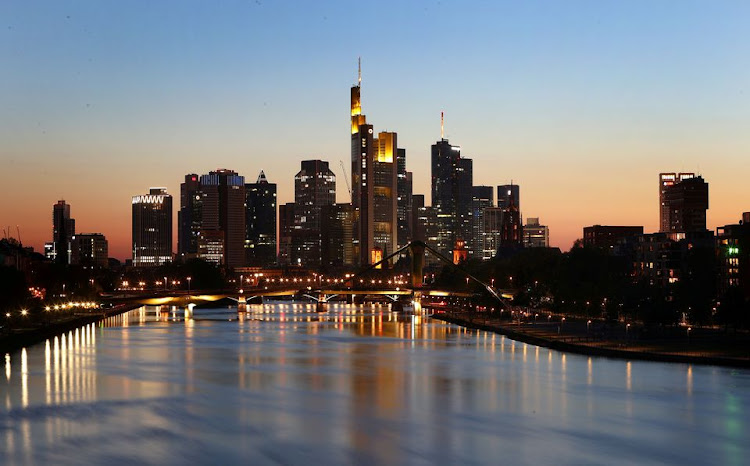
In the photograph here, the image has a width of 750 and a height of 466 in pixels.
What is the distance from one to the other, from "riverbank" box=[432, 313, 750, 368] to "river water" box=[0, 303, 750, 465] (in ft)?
5.38

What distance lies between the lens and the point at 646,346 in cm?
8412

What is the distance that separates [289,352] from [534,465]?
182ft

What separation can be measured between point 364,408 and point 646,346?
33766 millimetres

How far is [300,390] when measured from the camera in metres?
66.2

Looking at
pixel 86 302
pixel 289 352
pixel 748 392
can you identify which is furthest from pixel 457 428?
pixel 86 302

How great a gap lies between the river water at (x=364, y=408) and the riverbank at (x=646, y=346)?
5.38ft

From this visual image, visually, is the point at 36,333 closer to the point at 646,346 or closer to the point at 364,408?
the point at 646,346

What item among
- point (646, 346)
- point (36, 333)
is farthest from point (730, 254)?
point (36, 333)

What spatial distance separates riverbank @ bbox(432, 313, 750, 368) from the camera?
239 feet

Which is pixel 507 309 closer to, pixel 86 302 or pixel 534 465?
pixel 86 302

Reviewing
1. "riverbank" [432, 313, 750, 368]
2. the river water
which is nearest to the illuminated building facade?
"riverbank" [432, 313, 750, 368]

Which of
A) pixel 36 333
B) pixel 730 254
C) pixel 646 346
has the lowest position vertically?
pixel 36 333

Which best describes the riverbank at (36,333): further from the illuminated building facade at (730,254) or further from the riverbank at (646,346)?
A: the illuminated building facade at (730,254)

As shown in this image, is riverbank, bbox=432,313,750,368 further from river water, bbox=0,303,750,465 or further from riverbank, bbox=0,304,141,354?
riverbank, bbox=0,304,141,354
